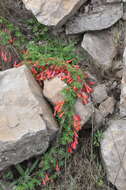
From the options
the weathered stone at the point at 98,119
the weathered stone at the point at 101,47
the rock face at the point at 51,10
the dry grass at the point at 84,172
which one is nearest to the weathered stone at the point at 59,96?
the weathered stone at the point at 98,119

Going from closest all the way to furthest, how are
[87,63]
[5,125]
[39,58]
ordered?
[5,125], [39,58], [87,63]

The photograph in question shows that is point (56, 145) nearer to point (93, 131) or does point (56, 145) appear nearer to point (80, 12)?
point (93, 131)

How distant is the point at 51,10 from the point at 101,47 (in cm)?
103

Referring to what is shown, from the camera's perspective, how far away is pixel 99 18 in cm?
429

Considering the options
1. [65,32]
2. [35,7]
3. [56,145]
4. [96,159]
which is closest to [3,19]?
[35,7]

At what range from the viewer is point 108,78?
439 cm

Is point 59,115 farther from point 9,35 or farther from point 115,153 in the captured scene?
point 9,35

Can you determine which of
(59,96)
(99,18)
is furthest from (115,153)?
(99,18)

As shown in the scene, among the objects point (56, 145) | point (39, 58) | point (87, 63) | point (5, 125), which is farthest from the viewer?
point (87, 63)

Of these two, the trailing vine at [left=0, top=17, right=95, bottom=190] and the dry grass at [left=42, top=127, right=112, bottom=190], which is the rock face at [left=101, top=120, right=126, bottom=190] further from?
the trailing vine at [left=0, top=17, right=95, bottom=190]

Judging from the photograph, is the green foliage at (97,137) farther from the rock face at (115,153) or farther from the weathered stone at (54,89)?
the weathered stone at (54,89)

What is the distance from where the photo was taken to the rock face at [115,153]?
3711 millimetres

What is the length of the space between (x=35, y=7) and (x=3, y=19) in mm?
753

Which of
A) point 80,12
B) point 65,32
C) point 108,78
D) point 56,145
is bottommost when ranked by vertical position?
point 56,145
